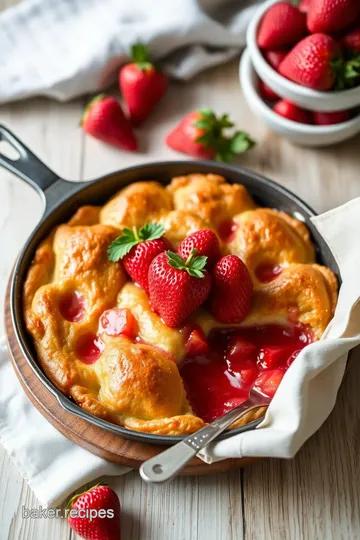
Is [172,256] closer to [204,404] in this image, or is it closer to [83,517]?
[204,404]

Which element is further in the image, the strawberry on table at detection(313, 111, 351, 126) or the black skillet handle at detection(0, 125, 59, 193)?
the strawberry on table at detection(313, 111, 351, 126)

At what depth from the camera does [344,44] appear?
3174 mm

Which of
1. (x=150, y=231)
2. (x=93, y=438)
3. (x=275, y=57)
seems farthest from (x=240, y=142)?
(x=93, y=438)

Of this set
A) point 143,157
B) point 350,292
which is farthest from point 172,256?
point 143,157

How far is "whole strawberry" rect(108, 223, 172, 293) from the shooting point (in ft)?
8.64

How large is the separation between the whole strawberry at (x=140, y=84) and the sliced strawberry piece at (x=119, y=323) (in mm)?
1336

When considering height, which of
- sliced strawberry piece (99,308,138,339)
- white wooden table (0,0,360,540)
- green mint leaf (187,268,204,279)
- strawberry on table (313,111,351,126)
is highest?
green mint leaf (187,268,204,279)

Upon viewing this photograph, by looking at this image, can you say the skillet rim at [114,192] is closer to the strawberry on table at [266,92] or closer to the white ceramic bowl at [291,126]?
the white ceramic bowl at [291,126]

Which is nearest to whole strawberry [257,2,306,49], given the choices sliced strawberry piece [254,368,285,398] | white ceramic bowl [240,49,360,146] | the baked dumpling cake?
white ceramic bowl [240,49,360,146]

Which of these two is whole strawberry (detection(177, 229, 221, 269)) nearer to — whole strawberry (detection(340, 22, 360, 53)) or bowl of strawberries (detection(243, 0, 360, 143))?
bowl of strawberries (detection(243, 0, 360, 143))

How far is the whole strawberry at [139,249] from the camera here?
263 cm

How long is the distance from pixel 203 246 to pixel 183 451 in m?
0.76

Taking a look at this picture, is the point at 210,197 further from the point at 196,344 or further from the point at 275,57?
the point at 275,57

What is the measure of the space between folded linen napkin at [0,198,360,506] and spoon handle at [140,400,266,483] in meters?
0.06
